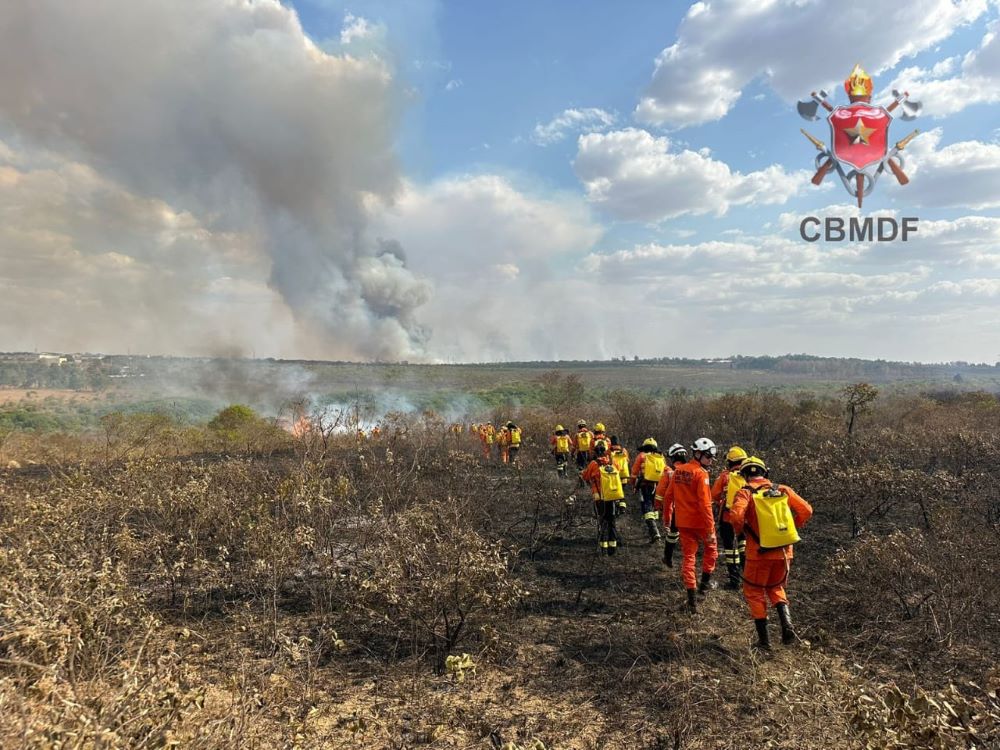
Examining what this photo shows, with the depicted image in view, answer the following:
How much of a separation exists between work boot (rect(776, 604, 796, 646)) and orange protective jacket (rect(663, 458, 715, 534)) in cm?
Result: 123

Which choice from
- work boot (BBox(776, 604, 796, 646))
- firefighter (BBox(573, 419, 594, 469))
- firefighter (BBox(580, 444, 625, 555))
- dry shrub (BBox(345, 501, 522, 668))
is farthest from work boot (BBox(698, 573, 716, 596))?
firefighter (BBox(573, 419, 594, 469))

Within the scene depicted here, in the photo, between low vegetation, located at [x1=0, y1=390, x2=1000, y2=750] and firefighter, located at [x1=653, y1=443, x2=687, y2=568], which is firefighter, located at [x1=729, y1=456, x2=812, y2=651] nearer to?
low vegetation, located at [x1=0, y1=390, x2=1000, y2=750]

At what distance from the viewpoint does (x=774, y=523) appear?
4918 mm

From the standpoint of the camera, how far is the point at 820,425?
675 inches

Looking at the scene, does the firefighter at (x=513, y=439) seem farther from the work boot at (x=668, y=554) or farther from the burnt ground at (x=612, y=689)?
the burnt ground at (x=612, y=689)

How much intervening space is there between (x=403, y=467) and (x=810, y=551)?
312 inches

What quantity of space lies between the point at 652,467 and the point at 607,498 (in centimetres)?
144

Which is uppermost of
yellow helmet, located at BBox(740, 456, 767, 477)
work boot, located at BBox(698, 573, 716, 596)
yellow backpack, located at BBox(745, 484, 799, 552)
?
yellow helmet, located at BBox(740, 456, 767, 477)

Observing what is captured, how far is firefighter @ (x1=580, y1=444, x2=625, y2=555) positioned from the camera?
7.89 meters

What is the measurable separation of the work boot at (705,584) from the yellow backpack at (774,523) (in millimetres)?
1664

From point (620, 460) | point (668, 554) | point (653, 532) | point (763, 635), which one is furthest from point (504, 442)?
point (763, 635)

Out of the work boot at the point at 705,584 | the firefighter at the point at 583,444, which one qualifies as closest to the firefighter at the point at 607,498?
the work boot at the point at 705,584

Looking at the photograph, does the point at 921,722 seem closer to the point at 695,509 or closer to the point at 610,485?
the point at 695,509

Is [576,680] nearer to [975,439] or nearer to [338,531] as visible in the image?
[338,531]
